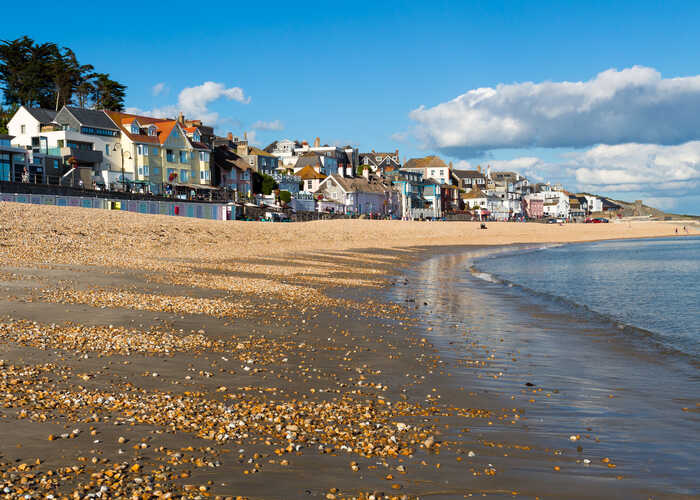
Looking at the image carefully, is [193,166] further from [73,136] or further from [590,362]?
[590,362]

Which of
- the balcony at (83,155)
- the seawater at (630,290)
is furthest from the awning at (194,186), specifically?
the seawater at (630,290)

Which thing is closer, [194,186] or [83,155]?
[83,155]

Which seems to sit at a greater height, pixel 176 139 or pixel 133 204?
pixel 176 139

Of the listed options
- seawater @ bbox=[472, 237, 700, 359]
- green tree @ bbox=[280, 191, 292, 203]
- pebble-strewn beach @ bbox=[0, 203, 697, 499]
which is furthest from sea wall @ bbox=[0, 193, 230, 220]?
pebble-strewn beach @ bbox=[0, 203, 697, 499]

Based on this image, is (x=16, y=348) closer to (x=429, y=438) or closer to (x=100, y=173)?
(x=429, y=438)

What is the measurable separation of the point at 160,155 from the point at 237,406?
86.4 m

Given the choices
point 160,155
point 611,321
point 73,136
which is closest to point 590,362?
point 611,321

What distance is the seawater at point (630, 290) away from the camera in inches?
618

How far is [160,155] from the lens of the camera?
87.6 metres

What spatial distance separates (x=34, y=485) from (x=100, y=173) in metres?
81.9

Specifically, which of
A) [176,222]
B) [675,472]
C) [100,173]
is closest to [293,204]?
[100,173]

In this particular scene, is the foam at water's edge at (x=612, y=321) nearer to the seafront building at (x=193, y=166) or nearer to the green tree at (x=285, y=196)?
the seafront building at (x=193, y=166)

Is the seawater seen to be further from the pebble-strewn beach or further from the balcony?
the balcony

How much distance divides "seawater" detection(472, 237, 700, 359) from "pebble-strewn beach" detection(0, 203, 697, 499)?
6554mm
